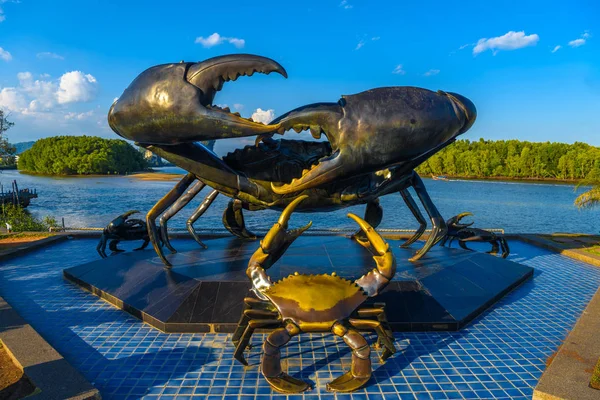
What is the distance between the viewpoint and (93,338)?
5.73 metres

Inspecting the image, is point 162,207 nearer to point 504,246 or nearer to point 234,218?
point 234,218

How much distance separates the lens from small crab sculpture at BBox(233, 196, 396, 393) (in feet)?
14.3

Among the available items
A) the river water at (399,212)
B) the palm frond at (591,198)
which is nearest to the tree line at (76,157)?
the river water at (399,212)

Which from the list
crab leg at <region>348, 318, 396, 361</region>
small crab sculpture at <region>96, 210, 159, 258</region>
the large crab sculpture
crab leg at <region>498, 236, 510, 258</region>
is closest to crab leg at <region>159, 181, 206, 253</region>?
the large crab sculpture

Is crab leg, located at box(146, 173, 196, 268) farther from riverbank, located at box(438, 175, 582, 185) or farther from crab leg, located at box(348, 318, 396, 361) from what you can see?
riverbank, located at box(438, 175, 582, 185)

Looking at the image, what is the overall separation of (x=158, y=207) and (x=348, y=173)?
3.46m

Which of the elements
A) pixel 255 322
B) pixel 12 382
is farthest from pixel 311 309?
pixel 12 382

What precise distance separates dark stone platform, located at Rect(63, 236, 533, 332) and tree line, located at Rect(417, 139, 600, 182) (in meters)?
59.4

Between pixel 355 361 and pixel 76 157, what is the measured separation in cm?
8312

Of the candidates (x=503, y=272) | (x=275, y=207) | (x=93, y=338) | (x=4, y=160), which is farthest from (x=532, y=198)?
(x=4, y=160)

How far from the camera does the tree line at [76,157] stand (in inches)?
2997

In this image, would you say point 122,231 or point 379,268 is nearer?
point 379,268

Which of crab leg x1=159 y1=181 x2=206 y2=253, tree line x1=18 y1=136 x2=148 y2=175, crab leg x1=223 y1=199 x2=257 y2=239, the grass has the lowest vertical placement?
the grass

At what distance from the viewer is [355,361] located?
440cm
